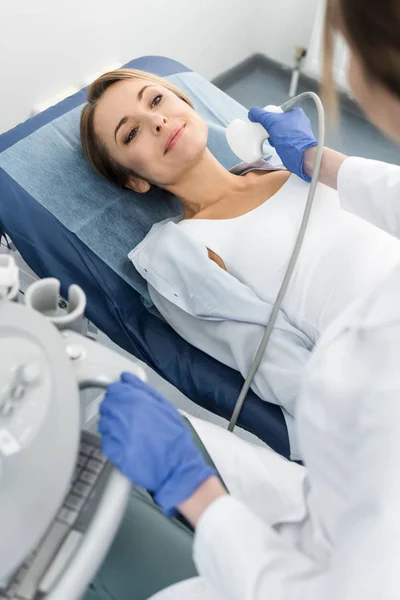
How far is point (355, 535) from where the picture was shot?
54cm

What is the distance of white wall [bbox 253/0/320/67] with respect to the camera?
2.39 m

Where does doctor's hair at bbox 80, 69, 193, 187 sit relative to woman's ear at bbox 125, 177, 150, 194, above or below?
above

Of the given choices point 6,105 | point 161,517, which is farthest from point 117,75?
point 161,517

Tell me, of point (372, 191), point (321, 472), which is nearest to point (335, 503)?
point (321, 472)

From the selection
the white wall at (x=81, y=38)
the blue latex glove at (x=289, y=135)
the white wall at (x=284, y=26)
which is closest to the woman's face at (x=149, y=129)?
the blue latex glove at (x=289, y=135)

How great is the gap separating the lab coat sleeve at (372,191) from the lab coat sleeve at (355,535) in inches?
15.6

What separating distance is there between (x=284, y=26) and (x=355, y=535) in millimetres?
2455

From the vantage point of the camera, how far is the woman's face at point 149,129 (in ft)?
4.26

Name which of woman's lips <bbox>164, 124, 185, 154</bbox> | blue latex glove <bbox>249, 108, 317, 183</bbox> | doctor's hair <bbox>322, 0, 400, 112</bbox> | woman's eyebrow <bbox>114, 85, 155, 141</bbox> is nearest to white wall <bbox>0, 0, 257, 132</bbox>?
woman's eyebrow <bbox>114, 85, 155, 141</bbox>

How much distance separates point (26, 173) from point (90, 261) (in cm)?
28

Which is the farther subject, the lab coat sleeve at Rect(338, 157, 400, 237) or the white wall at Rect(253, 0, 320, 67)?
the white wall at Rect(253, 0, 320, 67)

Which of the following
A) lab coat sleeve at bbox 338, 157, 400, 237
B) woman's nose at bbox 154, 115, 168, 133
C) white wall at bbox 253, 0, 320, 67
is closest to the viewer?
lab coat sleeve at bbox 338, 157, 400, 237

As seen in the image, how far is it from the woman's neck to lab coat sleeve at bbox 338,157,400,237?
1.14ft

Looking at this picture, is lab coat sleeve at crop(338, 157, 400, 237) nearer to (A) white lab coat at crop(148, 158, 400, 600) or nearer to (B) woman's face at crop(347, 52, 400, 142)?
(A) white lab coat at crop(148, 158, 400, 600)
